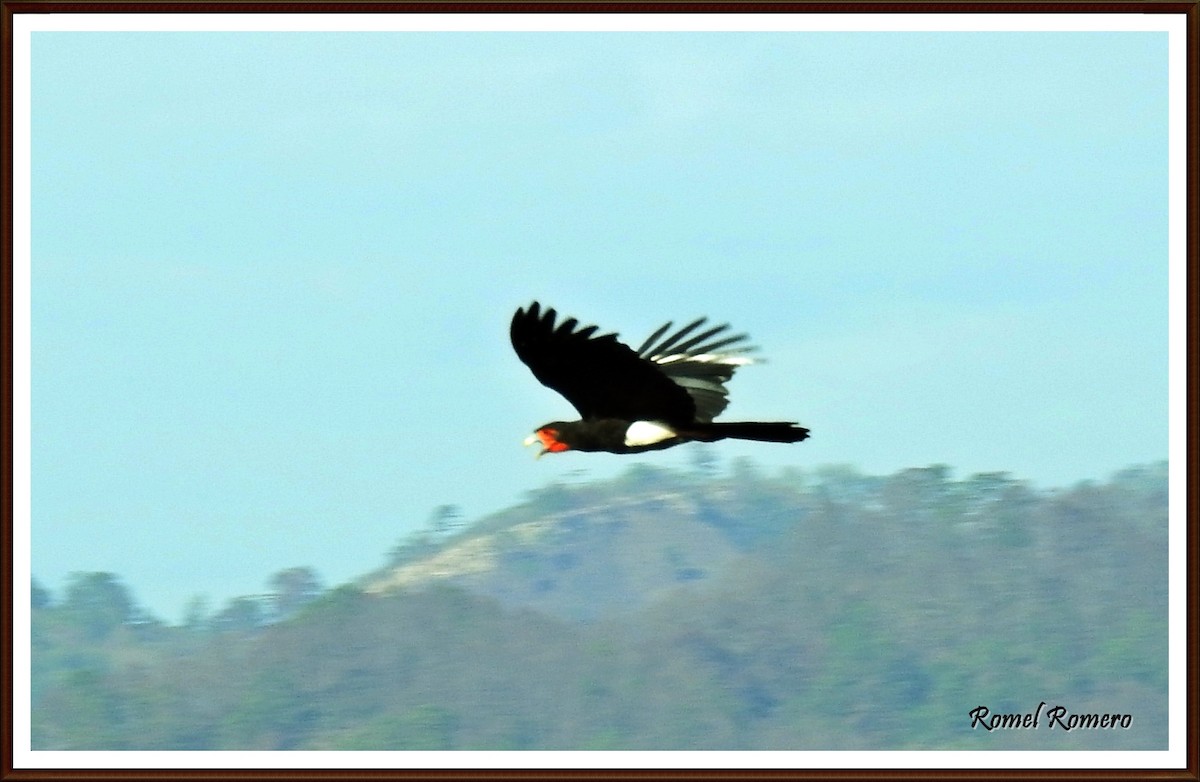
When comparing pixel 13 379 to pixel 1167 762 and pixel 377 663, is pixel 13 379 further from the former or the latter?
pixel 377 663

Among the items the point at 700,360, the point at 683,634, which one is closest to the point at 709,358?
the point at 700,360

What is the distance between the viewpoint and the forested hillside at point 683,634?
125562 millimetres

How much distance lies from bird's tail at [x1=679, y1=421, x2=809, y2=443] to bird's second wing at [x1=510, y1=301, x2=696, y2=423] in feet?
0.57

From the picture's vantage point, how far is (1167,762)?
44.8 ft

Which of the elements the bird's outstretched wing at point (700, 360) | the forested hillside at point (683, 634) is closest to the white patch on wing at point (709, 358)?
the bird's outstretched wing at point (700, 360)

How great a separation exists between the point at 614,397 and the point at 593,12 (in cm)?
296

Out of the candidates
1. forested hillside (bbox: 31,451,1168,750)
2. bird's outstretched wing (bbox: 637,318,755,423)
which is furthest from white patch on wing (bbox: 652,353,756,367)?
forested hillside (bbox: 31,451,1168,750)

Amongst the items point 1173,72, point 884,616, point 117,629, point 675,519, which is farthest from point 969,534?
point 1173,72

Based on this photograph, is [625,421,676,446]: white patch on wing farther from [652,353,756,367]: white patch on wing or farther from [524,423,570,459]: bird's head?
[652,353,756,367]: white patch on wing

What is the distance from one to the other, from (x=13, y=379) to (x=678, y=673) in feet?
394

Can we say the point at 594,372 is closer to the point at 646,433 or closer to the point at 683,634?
the point at 646,433

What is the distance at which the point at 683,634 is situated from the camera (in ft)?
441

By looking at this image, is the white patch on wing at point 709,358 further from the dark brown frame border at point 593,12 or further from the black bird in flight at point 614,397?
the dark brown frame border at point 593,12

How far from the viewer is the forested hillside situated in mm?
125562
